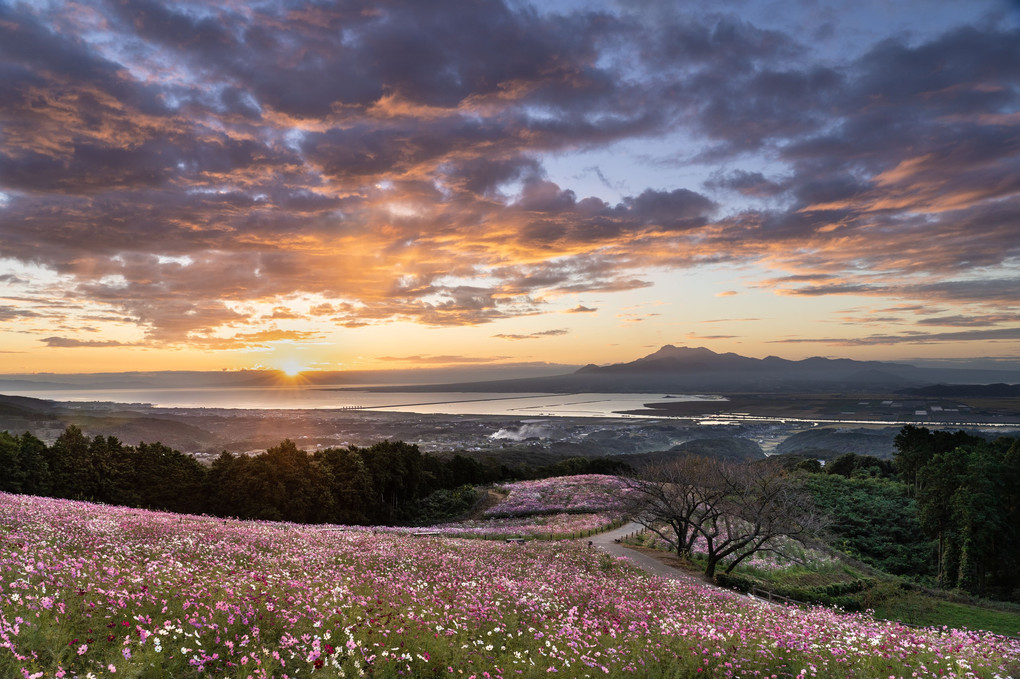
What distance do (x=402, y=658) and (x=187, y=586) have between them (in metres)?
5.37

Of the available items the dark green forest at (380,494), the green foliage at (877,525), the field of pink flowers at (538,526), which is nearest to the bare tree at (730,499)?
the field of pink flowers at (538,526)

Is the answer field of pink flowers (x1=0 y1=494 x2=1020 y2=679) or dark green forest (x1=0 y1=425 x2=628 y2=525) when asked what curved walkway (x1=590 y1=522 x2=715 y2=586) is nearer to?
field of pink flowers (x1=0 y1=494 x2=1020 y2=679)

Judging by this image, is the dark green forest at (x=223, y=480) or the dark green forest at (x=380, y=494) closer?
the dark green forest at (x=223, y=480)

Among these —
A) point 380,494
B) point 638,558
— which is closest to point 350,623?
point 638,558

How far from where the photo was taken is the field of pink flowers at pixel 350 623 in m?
7.61

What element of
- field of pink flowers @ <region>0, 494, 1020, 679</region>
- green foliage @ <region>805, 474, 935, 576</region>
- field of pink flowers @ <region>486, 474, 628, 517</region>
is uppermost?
field of pink flowers @ <region>0, 494, 1020, 679</region>

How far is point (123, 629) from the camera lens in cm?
836

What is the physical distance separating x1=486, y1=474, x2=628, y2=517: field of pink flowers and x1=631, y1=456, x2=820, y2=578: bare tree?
19447 millimetres

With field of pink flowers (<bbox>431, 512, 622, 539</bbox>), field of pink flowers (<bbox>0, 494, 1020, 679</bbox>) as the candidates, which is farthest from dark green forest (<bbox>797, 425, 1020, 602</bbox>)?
field of pink flowers (<bbox>0, 494, 1020, 679</bbox>)

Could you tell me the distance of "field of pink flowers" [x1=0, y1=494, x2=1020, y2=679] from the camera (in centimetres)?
761

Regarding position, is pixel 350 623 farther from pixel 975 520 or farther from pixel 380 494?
pixel 975 520

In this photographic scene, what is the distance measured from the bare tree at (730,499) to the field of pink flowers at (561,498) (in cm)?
1945

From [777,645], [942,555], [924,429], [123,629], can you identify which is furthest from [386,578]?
[924,429]

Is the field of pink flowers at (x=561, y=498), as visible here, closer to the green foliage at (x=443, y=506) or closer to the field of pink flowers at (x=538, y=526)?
the field of pink flowers at (x=538, y=526)
